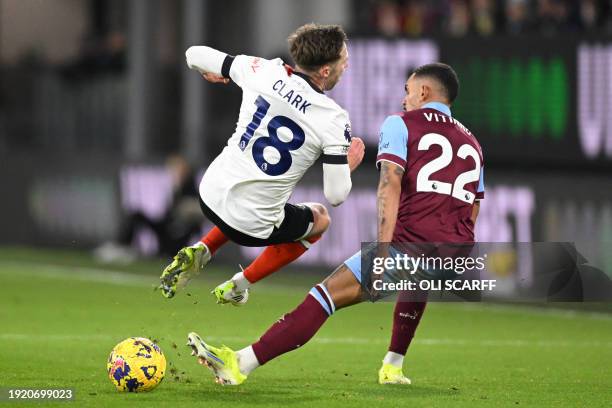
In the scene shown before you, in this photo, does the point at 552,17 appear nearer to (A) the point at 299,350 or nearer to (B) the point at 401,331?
(A) the point at 299,350

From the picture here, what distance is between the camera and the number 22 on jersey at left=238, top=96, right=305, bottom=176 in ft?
27.3

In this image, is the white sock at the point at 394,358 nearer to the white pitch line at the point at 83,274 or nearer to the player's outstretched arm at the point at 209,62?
the player's outstretched arm at the point at 209,62

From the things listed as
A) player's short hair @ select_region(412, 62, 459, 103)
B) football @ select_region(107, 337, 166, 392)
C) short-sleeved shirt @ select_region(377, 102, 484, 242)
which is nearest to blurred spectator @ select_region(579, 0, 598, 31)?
player's short hair @ select_region(412, 62, 459, 103)

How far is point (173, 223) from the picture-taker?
19.9 metres

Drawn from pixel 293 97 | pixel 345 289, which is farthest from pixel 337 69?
pixel 345 289

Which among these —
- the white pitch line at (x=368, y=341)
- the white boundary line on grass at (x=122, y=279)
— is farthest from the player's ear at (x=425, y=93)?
the white boundary line on grass at (x=122, y=279)

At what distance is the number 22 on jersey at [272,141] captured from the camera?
8.34 m

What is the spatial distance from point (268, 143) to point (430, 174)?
99 cm

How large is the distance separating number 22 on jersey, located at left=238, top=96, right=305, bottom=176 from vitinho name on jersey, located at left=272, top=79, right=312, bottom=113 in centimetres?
10

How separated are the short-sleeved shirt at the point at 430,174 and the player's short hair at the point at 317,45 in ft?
1.76

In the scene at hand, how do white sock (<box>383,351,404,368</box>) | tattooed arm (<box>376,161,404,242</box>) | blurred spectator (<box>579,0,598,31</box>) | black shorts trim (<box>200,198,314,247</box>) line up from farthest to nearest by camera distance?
blurred spectator (<box>579,0,598,31</box>)
white sock (<box>383,351,404,368</box>)
black shorts trim (<box>200,198,314,247</box>)
tattooed arm (<box>376,161,404,242</box>)

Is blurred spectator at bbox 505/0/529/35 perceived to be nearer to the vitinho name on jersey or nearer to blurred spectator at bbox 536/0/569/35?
blurred spectator at bbox 536/0/569/35

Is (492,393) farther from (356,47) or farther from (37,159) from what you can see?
(37,159)

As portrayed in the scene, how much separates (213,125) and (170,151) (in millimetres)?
3359
